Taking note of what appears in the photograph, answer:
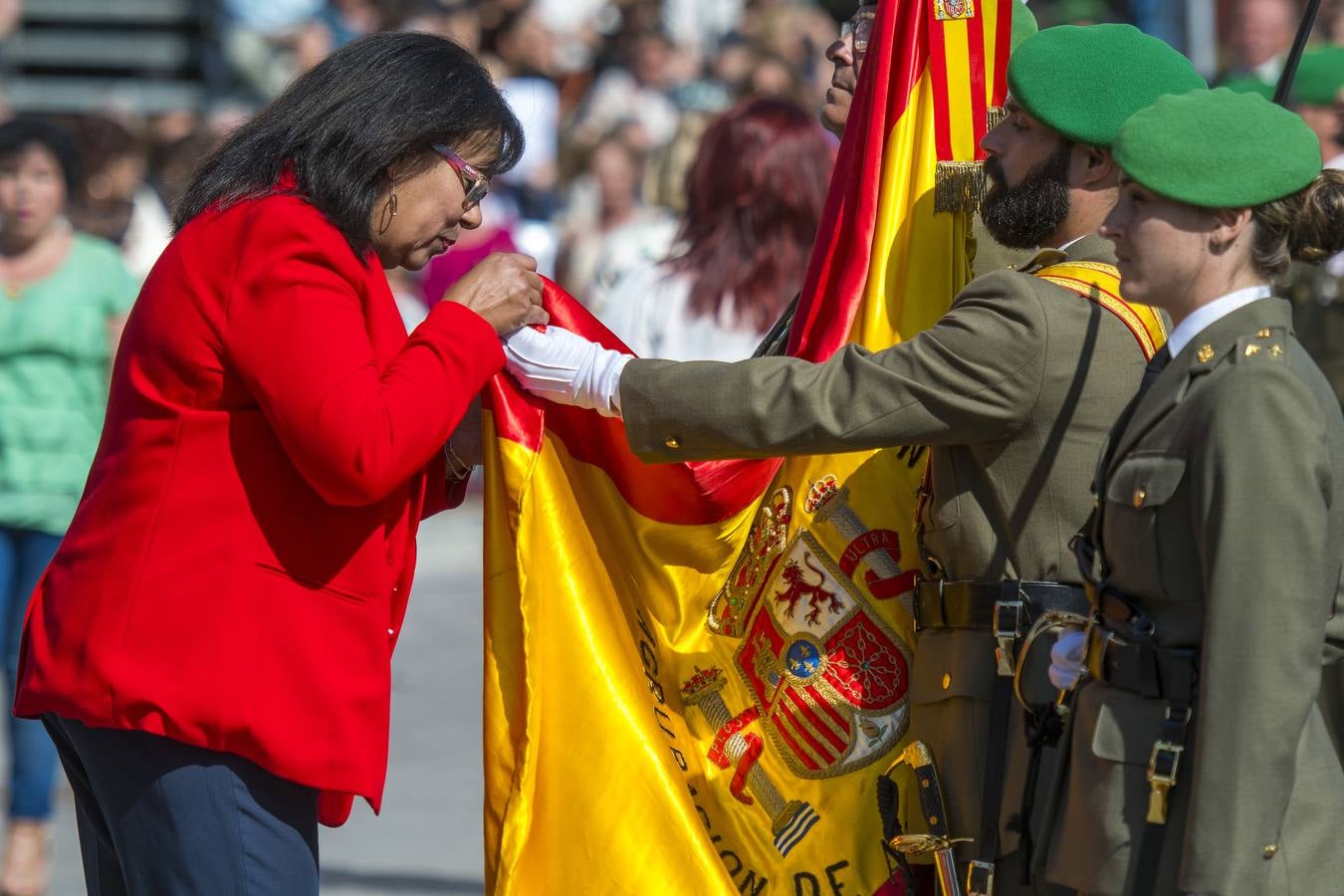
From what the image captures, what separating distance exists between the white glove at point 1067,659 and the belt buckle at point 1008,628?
129mm

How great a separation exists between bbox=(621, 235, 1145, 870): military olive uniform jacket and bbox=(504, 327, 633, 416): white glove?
10cm

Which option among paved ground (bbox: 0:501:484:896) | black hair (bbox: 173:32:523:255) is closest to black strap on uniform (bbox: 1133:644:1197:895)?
black hair (bbox: 173:32:523:255)

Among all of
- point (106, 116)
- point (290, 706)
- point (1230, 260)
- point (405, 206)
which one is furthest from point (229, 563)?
point (106, 116)

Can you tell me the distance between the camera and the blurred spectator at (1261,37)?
8.46 metres

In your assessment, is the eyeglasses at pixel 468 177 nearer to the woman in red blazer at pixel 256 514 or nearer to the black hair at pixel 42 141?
the woman in red blazer at pixel 256 514

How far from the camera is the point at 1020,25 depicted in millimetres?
3680

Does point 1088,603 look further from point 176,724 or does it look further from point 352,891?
point 352,891

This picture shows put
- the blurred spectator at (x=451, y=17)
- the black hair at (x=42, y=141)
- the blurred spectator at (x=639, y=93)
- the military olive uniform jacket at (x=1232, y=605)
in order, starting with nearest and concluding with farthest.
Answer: the military olive uniform jacket at (x=1232, y=605) < the black hair at (x=42, y=141) < the blurred spectator at (x=451, y=17) < the blurred spectator at (x=639, y=93)

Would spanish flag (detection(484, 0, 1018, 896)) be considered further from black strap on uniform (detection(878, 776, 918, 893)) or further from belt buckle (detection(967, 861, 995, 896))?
belt buckle (detection(967, 861, 995, 896))

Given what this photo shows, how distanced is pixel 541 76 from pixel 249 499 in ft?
33.3

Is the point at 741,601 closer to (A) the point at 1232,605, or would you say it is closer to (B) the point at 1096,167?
(B) the point at 1096,167

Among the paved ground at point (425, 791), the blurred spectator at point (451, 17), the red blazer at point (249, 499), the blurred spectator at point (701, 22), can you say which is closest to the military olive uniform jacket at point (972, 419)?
the red blazer at point (249, 499)

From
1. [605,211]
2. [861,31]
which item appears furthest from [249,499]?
[605,211]

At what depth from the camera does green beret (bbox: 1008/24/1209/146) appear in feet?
10.2
